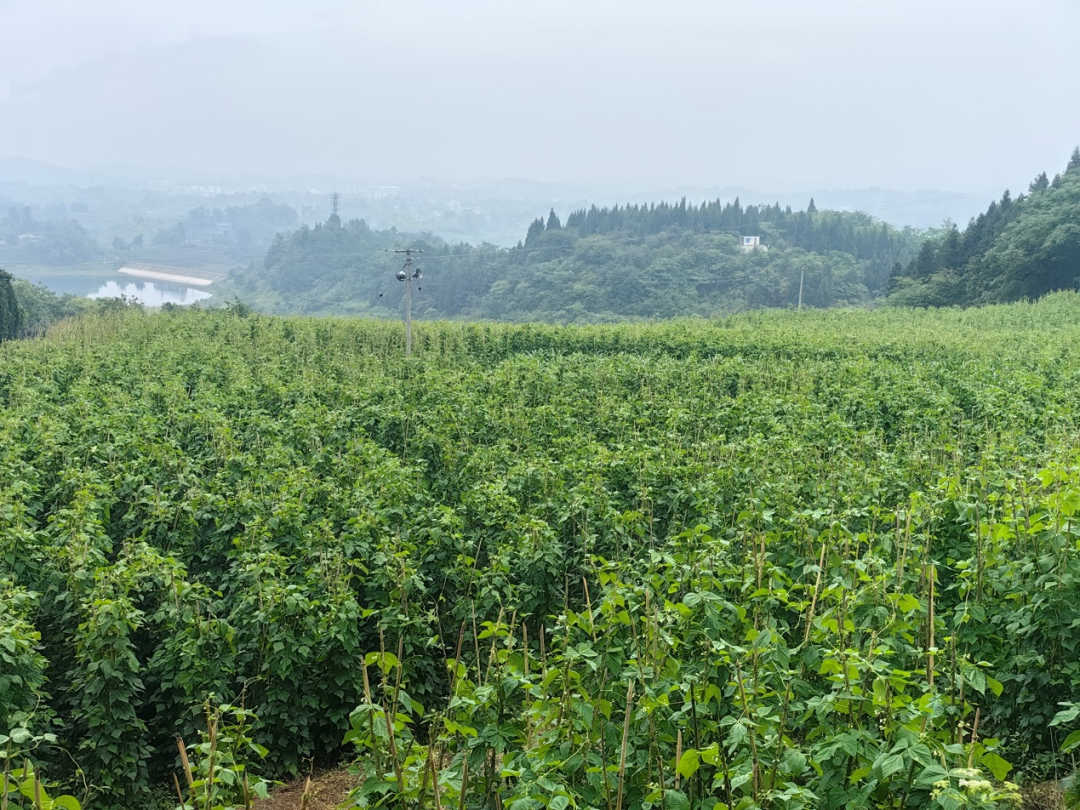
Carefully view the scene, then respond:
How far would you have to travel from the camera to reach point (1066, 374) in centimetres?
1684

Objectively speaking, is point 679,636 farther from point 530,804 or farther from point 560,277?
point 560,277

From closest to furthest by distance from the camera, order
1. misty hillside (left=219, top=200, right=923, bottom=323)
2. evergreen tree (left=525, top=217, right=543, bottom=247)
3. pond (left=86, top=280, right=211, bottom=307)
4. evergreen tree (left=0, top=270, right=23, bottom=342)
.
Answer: evergreen tree (left=0, top=270, right=23, bottom=342)
misty hillside (left=219, top=200, right=923, bottom=323)
evergreen tree (left=525, top=217, right=543, bottom=247)
pond (left=86, top=280, right=211, bottom=307)

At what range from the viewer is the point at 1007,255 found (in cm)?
5516

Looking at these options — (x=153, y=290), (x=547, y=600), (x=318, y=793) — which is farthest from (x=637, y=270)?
(x=153, y=290)

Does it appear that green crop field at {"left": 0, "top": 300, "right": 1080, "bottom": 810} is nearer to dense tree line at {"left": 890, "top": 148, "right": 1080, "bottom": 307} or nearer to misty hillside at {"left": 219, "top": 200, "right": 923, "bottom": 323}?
dense tree line at {"left": 890, "top": 148, "right": 1080, "bottom": 307}

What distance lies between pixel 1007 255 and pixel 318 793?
60.1 metres

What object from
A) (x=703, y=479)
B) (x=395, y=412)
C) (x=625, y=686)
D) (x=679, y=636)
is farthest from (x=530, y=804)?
(x=395, y=412)

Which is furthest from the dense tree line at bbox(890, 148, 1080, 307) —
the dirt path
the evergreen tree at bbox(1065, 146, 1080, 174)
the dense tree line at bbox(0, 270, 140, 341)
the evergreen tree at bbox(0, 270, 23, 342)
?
the dirt path

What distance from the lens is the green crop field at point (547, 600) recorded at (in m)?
3.79

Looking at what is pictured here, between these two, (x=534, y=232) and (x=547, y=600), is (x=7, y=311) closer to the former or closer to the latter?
(x=547, y=600)

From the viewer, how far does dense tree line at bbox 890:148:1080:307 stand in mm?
54219

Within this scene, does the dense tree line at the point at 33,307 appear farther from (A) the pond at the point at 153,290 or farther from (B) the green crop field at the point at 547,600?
(A) the pond at the point at 153,290

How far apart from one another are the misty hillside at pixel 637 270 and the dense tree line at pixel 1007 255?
11203mm

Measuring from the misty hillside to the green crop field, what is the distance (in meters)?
57.2
